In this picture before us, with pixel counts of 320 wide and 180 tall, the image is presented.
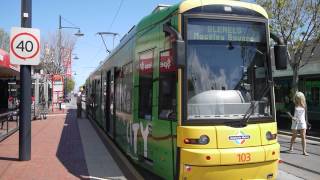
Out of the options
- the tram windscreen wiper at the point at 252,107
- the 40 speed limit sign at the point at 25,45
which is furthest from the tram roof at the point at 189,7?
the 40 speed limit sign at the point at 25,45

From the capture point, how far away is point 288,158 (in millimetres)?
12602

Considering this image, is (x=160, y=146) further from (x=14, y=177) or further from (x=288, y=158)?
(x=288, y=158)

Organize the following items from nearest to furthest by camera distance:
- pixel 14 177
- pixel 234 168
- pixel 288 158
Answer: pixel 234 168 < pixel 14 177 < pixel 288 158

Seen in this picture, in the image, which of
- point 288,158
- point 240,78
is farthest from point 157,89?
point 288,158

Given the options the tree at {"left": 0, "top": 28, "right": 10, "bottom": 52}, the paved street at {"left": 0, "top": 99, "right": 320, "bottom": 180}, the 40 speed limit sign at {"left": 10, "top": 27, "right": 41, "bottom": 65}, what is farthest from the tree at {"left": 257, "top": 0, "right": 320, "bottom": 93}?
the tree at {"left": 0, "top": 28, "right": 10, "bottom": 52}

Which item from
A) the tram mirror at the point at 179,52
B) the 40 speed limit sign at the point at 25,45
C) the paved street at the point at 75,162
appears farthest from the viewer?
the 40 speed limit sign at the point at 25,45

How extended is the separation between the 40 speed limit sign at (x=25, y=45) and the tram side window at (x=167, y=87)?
165 inches

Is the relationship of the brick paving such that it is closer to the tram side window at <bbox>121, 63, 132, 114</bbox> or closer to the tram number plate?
the tram side window at <bbox>121, 63, 132, 114</bbox>

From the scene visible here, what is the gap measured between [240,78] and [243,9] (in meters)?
1.13

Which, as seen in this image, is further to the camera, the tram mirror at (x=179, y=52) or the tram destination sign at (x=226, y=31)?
the tram destination sign at (x=226, y=31)

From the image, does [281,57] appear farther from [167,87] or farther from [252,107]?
[167,87]

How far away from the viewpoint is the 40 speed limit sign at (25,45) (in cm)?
1123

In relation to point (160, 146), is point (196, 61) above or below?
above

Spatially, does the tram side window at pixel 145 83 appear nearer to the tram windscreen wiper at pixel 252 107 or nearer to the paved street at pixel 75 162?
the paved street at pixel 75 162
